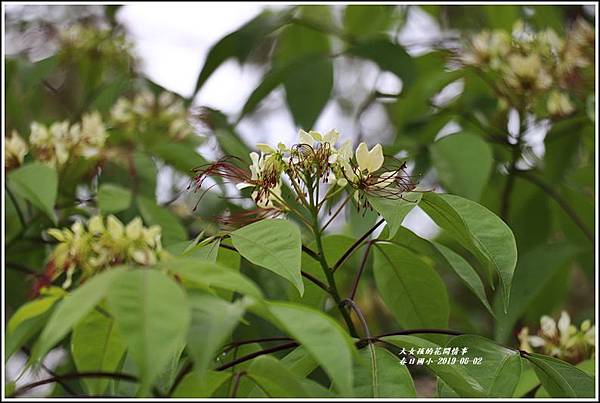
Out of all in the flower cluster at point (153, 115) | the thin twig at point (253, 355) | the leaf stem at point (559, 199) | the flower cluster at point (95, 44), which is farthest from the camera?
the flower cluster at point (95, 44)

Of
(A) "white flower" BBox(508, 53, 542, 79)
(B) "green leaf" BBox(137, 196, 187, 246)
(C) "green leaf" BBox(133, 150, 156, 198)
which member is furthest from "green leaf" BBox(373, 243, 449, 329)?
(A) "white flower" BBox(508, 53, 542, 79)

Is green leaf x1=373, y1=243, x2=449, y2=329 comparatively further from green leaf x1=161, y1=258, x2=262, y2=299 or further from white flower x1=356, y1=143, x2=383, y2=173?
green leaf x1=161, y1=258, x2=262, y2=299

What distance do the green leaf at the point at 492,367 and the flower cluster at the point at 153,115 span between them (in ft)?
2.94

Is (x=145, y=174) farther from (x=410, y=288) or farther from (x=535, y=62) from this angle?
(x=535, y=62)

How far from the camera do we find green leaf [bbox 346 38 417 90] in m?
1.67

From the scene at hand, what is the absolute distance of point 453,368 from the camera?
0.77 m

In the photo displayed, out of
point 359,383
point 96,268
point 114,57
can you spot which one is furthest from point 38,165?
point 114,57

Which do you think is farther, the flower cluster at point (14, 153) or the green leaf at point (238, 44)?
the green leaf at point (238, 44)

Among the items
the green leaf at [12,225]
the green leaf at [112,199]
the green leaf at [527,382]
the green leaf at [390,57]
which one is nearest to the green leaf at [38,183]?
the green leaf at [112,199]

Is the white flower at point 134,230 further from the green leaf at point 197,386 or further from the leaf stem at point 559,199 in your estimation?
the leaf stem at point 559,199

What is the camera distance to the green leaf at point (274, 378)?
684 millimetres

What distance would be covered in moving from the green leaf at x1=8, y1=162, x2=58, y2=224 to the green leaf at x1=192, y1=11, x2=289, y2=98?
504 millimetres

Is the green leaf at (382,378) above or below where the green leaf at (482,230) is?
below

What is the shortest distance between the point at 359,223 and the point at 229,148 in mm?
227
